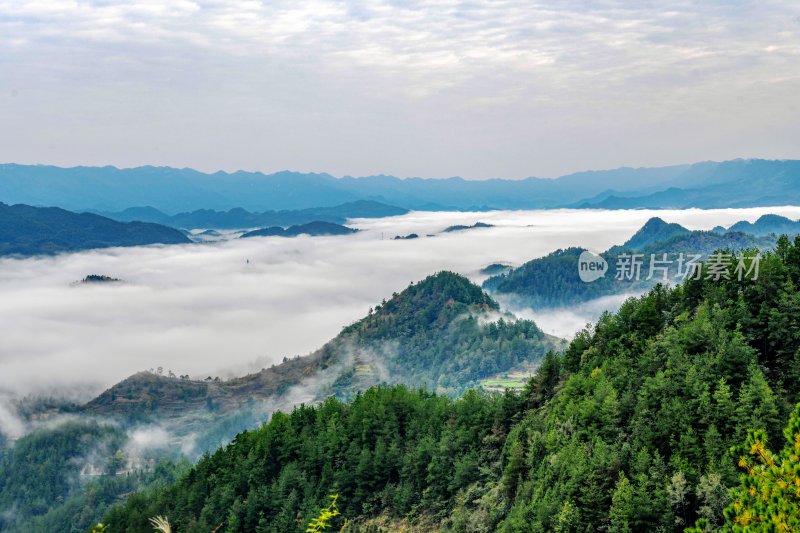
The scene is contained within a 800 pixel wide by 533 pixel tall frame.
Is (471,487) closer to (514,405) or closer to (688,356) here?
(514,405)

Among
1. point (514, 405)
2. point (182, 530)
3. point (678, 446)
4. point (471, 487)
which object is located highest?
point (678, 446)

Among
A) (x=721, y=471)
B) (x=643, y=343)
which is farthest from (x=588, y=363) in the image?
(x=721, y=471)

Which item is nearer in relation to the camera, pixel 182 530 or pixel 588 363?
pixel 588 363

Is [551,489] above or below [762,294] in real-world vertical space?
below

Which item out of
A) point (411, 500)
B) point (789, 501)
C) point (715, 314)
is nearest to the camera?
point (789, 501)

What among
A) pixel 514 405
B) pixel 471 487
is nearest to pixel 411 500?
pixel 471 487

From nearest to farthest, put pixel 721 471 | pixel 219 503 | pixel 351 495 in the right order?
1. pixel 721 471
2. pixel 351 495
3. pixel 219 503
